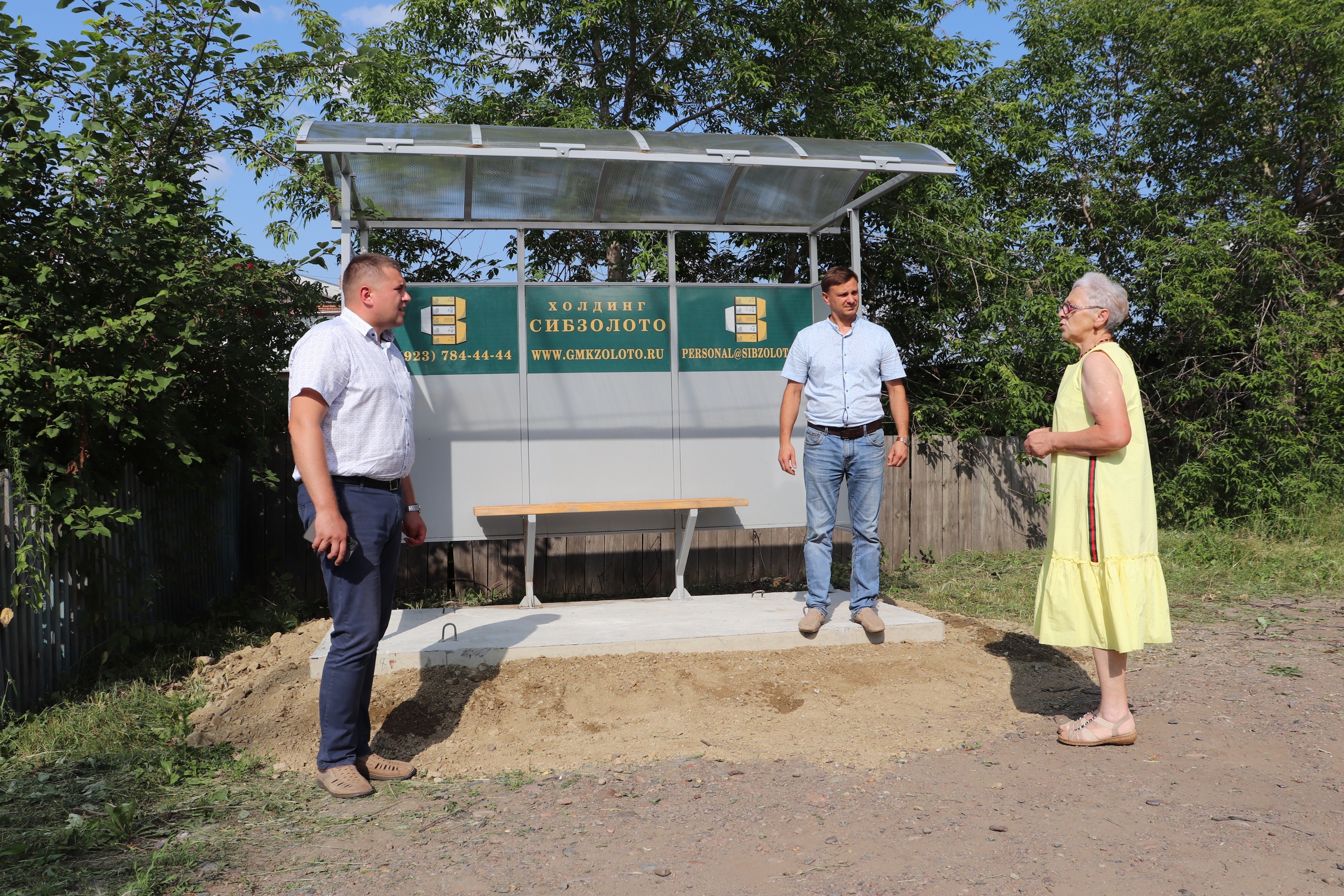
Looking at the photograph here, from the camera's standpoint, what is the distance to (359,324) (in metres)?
3.70

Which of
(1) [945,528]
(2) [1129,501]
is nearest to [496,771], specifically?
(2) [1129,501]

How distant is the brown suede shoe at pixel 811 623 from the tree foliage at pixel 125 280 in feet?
11.5

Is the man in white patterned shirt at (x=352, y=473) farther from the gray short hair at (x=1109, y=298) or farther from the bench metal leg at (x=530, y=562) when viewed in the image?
the gray short hair at (x=1109, y=298)

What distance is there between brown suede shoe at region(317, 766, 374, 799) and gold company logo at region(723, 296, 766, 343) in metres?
4.28

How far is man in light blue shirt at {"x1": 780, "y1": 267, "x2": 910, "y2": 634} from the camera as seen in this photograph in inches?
211

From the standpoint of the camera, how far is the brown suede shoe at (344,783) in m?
3.62

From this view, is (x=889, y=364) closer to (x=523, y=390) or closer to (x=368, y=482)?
(x=523, y=390)

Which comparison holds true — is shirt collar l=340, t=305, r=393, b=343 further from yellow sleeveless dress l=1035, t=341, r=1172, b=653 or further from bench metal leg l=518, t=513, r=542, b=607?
yellow sleeveless dress l=1035, t=341, r=1172, b=653

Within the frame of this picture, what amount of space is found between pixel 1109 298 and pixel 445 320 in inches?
164

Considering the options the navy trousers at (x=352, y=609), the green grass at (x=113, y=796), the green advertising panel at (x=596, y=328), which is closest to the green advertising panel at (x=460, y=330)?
the green advertising panel at (x=596, y=328)

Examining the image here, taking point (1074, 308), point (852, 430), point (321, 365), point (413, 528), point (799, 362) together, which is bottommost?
point (413, 528)

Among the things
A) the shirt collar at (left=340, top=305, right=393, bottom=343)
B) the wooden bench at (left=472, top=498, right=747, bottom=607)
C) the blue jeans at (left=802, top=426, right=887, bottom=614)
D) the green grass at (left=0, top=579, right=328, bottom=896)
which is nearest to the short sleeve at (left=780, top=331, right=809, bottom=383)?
the blue jeans at (left=802, top=426, right=887, bottom=614)

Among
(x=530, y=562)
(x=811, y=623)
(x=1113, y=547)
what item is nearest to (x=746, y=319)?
(x=530, y=562)

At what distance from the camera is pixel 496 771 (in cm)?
395
